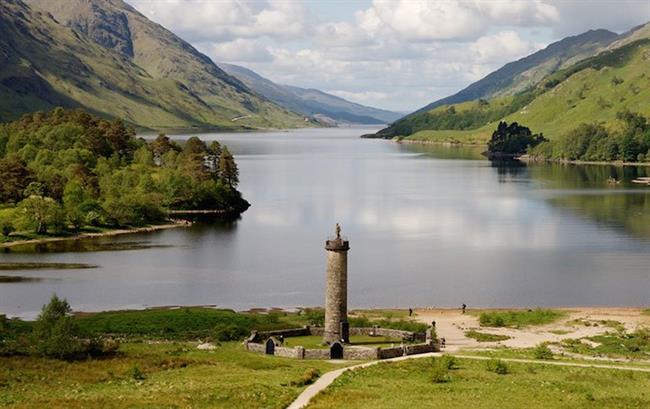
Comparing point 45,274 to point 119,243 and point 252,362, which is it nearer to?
point 119,243

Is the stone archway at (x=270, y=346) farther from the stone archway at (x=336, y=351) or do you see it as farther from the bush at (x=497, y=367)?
the bush at (x=497, y=367)

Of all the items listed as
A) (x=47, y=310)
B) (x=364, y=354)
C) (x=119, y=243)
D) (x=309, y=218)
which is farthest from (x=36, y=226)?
(x=364, y=354)

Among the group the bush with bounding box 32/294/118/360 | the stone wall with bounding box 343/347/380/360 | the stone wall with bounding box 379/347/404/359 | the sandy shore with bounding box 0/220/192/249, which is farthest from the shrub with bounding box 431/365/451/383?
the sandy shore with bounding box 0/220/192/249

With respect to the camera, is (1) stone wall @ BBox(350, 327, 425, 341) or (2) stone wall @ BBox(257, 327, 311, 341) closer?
(2) stone wall @ BBox(257, 327, 311, 341)

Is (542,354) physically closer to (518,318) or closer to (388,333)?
(388,333)

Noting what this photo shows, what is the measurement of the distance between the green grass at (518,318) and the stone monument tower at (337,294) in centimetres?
2087

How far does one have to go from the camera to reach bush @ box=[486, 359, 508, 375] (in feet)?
206

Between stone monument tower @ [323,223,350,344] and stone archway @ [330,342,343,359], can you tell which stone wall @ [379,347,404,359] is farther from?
stone monument tower @ [323,223,350,344]

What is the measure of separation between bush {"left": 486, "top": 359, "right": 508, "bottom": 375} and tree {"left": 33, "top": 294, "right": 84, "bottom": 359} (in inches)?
1104

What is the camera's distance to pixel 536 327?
90750 millimetres

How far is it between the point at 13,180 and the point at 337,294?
391 feet

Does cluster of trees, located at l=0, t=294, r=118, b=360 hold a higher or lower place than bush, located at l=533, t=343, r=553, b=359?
higher

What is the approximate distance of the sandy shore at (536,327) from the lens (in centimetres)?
8210

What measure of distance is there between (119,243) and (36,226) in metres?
16.1
